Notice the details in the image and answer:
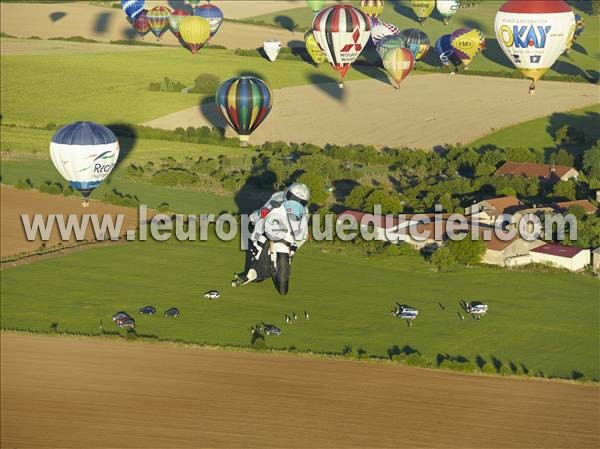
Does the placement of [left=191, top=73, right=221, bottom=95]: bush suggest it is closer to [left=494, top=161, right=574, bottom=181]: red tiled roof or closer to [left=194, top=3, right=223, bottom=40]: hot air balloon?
[left=194, top=3, right=223, bottom=40]: hot air balloon

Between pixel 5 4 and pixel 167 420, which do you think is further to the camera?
pixel 5 4

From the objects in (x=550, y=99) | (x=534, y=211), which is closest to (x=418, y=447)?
(x=534, y=211)

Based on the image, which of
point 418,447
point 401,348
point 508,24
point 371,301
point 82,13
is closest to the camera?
point 418,447

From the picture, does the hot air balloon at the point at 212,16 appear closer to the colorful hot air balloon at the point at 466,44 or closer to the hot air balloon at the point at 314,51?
the hot air balloon at the point at 314,51

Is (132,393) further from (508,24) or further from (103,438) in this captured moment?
(508,24)

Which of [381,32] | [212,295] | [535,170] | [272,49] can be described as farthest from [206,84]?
[212,295]

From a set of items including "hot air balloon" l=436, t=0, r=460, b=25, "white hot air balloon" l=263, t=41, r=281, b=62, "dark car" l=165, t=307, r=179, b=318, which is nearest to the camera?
"dark car" l=165, t=307, r=179, b=318

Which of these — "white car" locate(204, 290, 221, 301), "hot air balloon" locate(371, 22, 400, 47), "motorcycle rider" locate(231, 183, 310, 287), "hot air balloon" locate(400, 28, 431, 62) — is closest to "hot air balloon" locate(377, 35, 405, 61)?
"hot air balloon" locate(400, 28, 431, 62)
